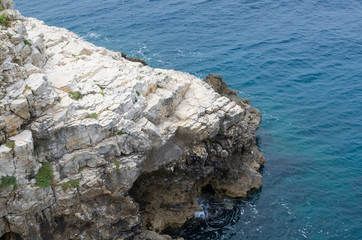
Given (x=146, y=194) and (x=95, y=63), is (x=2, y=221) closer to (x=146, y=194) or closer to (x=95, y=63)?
(x=146, y=194)

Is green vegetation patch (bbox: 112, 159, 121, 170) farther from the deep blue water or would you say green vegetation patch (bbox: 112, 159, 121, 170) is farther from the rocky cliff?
the deep blue water

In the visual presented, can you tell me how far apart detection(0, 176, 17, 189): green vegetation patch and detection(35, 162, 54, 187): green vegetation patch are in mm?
1442

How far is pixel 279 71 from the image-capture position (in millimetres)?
53656

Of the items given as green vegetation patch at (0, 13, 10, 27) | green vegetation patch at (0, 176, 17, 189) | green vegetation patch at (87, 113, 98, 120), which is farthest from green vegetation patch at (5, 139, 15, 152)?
A: green vegetation patch at (0, 13, 10, 27)

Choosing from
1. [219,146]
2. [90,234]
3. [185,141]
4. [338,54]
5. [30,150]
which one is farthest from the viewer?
[338,54]

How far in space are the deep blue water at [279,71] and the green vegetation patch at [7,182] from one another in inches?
609

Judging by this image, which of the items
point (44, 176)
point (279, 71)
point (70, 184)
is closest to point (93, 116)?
point (70, 184)

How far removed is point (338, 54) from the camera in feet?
184

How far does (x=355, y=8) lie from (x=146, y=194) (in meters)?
57.4

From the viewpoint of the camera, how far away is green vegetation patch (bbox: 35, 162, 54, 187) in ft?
81.2

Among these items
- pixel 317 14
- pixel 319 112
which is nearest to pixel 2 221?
pixel 319 112

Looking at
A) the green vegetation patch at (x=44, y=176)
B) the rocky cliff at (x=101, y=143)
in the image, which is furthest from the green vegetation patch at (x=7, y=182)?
the green vegetation patch at (x=44, y=176)

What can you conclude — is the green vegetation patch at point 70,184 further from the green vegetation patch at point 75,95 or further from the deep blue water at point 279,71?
the deep blue water at point 279,71

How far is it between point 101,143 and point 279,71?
114 ft
